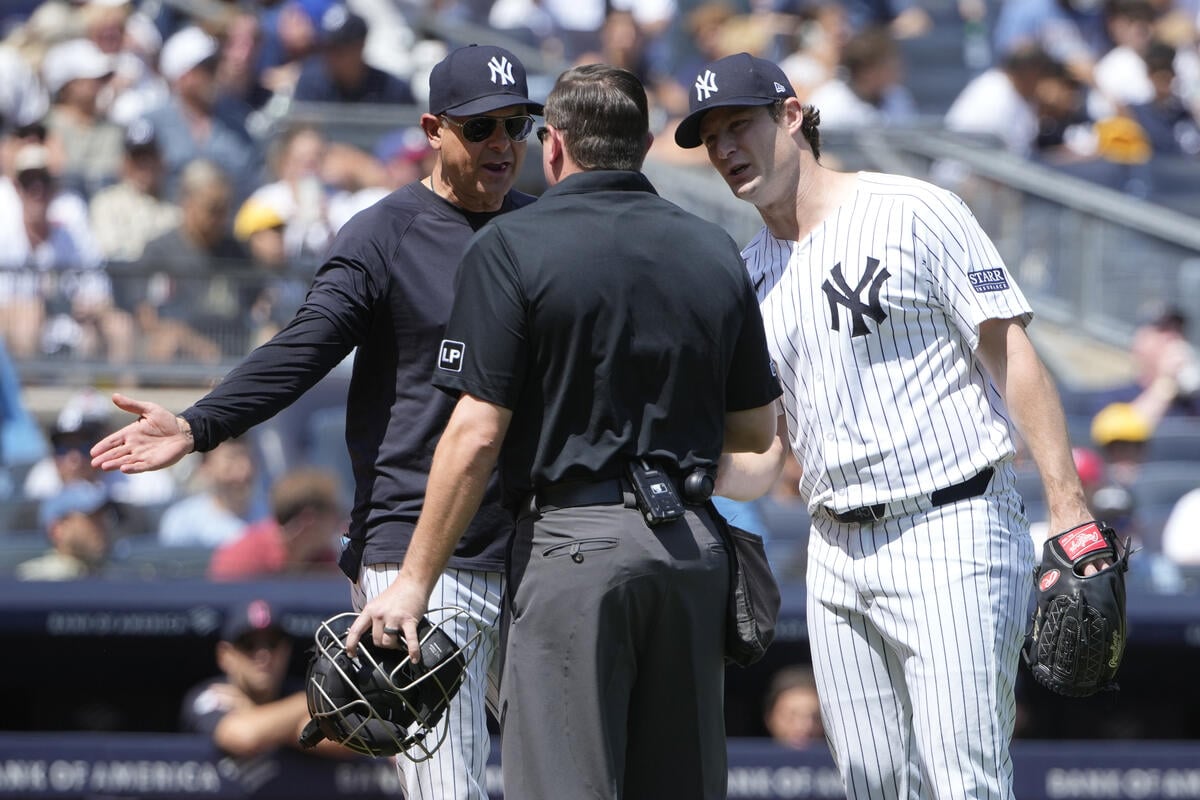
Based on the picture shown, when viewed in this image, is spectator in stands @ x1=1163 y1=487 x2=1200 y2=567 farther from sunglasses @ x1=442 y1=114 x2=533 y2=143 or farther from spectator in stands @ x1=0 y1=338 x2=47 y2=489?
spectator in stands @ x1=0 y1=338 x2=47 y2=489

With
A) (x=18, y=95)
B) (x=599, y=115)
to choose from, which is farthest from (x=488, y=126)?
(x=18, y=95)

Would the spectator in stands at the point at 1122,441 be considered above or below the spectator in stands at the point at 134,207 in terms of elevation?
below

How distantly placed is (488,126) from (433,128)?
14 centimetres

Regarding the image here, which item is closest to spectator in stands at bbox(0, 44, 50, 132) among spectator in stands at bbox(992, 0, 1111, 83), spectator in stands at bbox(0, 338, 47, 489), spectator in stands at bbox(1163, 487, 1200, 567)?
Answer: spectator in stands at bbox(0, 338, 47, 489)

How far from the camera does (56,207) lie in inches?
333

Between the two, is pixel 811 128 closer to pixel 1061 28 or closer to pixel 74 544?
pixel 74 544

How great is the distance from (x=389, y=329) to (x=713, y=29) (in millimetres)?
7822

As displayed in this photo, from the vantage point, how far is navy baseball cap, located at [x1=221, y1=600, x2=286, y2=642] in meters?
5.79

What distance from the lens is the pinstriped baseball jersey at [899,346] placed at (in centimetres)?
350

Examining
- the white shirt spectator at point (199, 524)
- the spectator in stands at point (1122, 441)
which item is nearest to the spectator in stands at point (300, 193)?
the white shirt spectator at point (199, 524)

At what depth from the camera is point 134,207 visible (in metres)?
8.44

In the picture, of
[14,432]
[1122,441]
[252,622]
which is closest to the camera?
[252,622]

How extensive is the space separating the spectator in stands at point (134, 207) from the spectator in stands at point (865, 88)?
347 cm

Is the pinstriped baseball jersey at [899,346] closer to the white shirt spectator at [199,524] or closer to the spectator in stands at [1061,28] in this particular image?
the white shirt spectator at [199,524]
